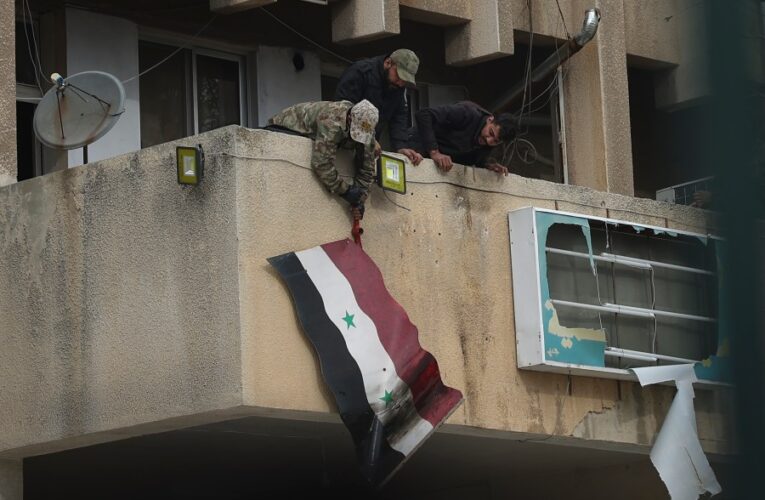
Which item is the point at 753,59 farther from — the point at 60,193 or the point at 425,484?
the point at 425,484

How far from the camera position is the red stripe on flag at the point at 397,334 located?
378 inches

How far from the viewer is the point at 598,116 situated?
14.8 metres

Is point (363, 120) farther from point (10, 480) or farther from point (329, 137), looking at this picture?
point (10, 480)

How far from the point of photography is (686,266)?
476 inches

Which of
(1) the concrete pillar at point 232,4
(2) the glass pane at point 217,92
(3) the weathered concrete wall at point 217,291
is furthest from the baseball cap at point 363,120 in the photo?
(2) the glass pane at point 217,92

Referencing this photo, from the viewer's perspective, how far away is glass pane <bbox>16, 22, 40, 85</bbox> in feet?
40.8

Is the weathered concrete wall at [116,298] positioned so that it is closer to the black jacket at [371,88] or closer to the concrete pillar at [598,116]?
the black jacket at [371,88]

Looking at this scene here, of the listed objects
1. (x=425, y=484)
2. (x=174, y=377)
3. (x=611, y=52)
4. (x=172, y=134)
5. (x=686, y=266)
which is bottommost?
(x=425, y=484)

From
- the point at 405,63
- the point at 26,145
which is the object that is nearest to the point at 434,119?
the point at 405,63

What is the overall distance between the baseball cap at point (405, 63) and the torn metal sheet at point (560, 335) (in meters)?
1.68

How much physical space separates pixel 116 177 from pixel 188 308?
1.18 meters

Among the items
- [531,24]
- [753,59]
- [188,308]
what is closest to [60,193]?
[188,308]

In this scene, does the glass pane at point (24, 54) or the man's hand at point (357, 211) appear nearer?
the man's hand at point (357, 211)

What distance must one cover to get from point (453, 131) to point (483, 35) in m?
3.45
